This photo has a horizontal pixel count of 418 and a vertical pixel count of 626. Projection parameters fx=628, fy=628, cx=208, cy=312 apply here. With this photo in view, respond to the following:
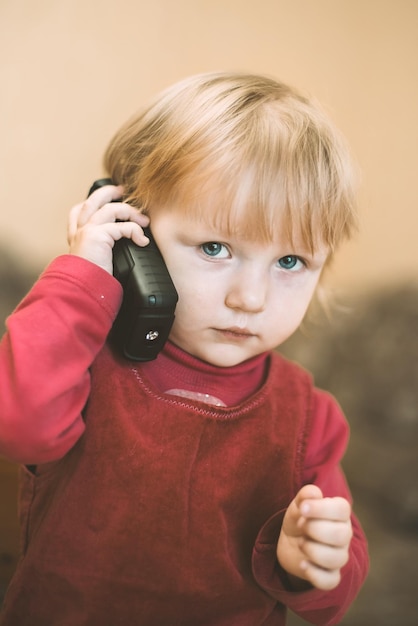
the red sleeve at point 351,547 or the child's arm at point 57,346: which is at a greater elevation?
the child's arm at point 57,346

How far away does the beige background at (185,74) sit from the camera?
117 centimetres

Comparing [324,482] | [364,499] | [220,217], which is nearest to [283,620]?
[324,482]

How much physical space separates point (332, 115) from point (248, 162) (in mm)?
464

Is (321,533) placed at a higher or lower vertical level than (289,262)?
A: lower

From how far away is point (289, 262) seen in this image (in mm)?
825

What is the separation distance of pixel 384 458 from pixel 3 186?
0.92 m

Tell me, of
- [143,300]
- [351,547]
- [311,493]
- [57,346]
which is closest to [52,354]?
[57,346]

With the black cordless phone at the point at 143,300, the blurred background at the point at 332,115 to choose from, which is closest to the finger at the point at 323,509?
the black cordless phone at the point at 143,300

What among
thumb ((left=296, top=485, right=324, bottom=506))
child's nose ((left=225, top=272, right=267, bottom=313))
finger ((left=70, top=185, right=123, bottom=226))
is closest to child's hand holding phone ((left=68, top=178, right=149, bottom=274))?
finger ((left=70, top=185, right=123, bottom=226))

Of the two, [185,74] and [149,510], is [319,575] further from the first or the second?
[185,74]

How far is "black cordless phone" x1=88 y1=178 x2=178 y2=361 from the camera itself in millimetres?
755

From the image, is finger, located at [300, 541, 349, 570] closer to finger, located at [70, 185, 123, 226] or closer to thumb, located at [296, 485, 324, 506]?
thumb, located at [296, 485, 324, 506]

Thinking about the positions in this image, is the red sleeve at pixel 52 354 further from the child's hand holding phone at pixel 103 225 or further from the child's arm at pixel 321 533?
the child's arm at pixel 321 533

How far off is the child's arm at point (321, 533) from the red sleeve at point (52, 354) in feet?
0.96
